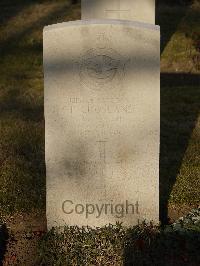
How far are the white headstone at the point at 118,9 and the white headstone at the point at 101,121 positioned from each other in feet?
20.0

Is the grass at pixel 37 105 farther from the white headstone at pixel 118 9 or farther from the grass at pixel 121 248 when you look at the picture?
the white headstone at pixel 118 9

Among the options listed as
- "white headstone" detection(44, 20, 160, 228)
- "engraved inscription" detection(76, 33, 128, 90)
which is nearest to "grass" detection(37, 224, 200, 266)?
"white headstone" detection(44, 20, 160, 228)

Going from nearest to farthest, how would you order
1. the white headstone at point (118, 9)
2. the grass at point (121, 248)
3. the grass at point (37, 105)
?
1. the grass at point (121, 248)
2. the grass at point (37, 105)
3. the white headstone at point (118, 9)

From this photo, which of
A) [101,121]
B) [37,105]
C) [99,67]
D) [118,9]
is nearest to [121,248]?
[101,121]

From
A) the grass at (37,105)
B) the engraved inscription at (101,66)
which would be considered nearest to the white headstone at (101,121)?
the engraved inscription at (101,66)

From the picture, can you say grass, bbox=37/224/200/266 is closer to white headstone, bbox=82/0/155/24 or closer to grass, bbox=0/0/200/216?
grass, bbox=0/0/200/216

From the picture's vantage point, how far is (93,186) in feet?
15.7

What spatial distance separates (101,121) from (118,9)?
620 centimetres

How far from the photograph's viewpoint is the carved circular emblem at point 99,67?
4479 millimetres

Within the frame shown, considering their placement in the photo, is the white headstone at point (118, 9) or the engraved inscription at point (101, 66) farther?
the white headstone at point (118, 9)

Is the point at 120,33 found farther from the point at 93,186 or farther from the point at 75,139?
the point at 93,186

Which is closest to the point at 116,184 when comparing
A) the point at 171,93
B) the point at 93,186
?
the point at 93,186

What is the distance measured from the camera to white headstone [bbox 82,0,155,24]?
1043cm

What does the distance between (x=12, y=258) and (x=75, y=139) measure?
110 cm
